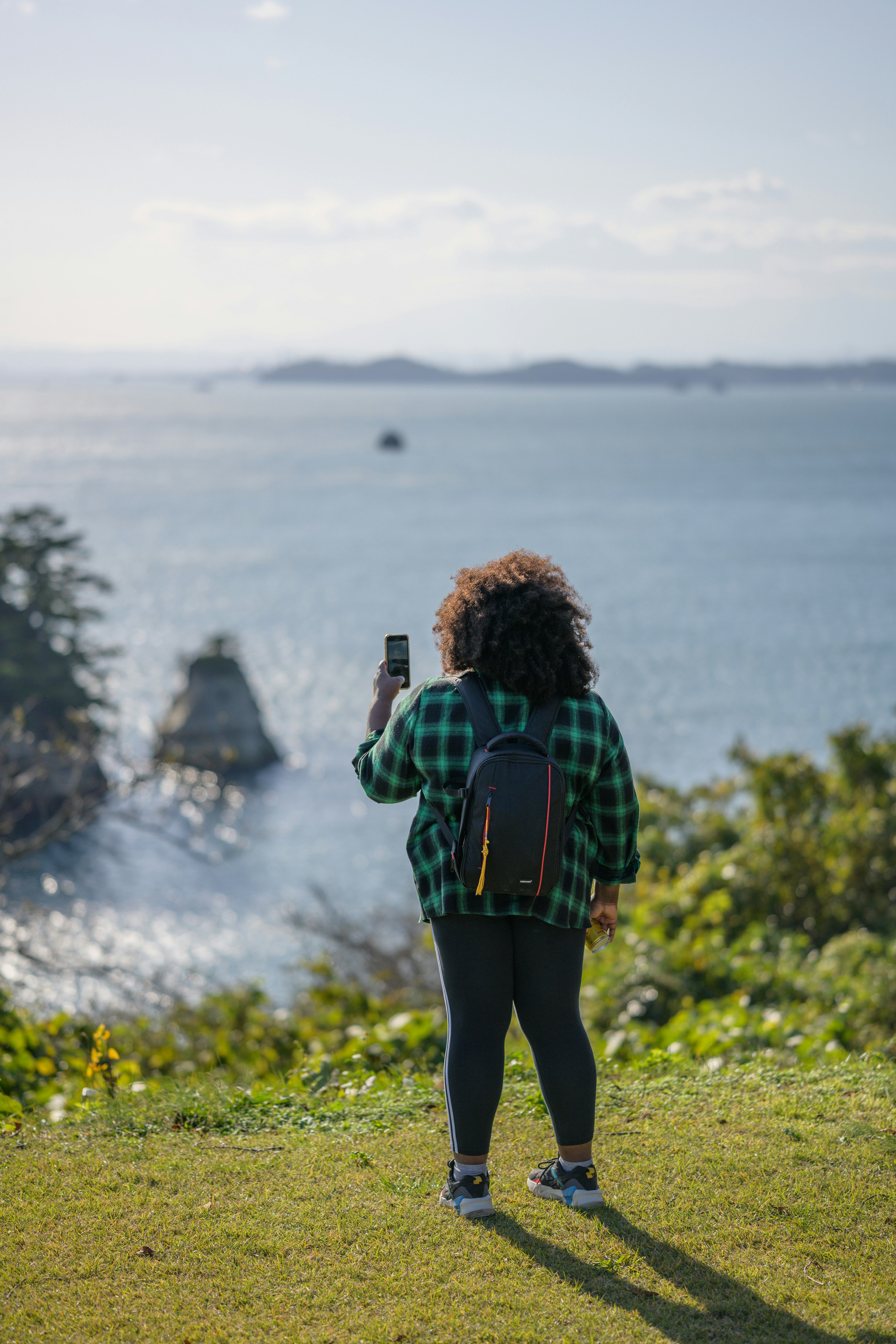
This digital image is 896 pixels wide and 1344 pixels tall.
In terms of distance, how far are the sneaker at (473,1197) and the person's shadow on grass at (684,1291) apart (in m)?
0.05

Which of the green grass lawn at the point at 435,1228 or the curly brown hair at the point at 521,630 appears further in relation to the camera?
the curly brown hair at the point at 521,630

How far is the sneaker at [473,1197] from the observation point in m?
3.38

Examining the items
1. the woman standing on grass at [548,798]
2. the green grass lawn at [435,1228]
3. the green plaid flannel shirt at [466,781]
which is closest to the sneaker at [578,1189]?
the green grass lawn at [435,1228]

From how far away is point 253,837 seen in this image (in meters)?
29.1

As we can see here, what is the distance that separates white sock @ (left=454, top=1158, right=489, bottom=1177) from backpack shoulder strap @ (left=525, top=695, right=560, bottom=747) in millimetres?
1327

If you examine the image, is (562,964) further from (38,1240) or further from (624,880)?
(38,1240)

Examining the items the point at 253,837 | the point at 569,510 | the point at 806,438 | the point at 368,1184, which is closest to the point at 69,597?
the point at 253,837

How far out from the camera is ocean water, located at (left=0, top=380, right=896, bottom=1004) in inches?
958

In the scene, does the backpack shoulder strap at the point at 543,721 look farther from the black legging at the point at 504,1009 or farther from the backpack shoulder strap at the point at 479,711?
the black legging at the point at 504,1009

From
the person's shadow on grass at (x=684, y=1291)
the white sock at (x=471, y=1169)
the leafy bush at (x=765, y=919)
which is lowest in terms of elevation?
the leafy bush at (x=765, y=919)

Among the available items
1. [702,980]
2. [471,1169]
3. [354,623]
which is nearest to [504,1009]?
[471,1169]

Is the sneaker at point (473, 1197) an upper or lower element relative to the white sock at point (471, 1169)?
lower

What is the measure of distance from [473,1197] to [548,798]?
51.8 inches

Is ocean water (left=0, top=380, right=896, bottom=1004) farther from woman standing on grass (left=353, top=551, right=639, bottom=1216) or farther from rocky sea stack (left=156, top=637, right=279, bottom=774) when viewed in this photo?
woman standing on grass (left=353, top=551, right=639, bottom=1216)
